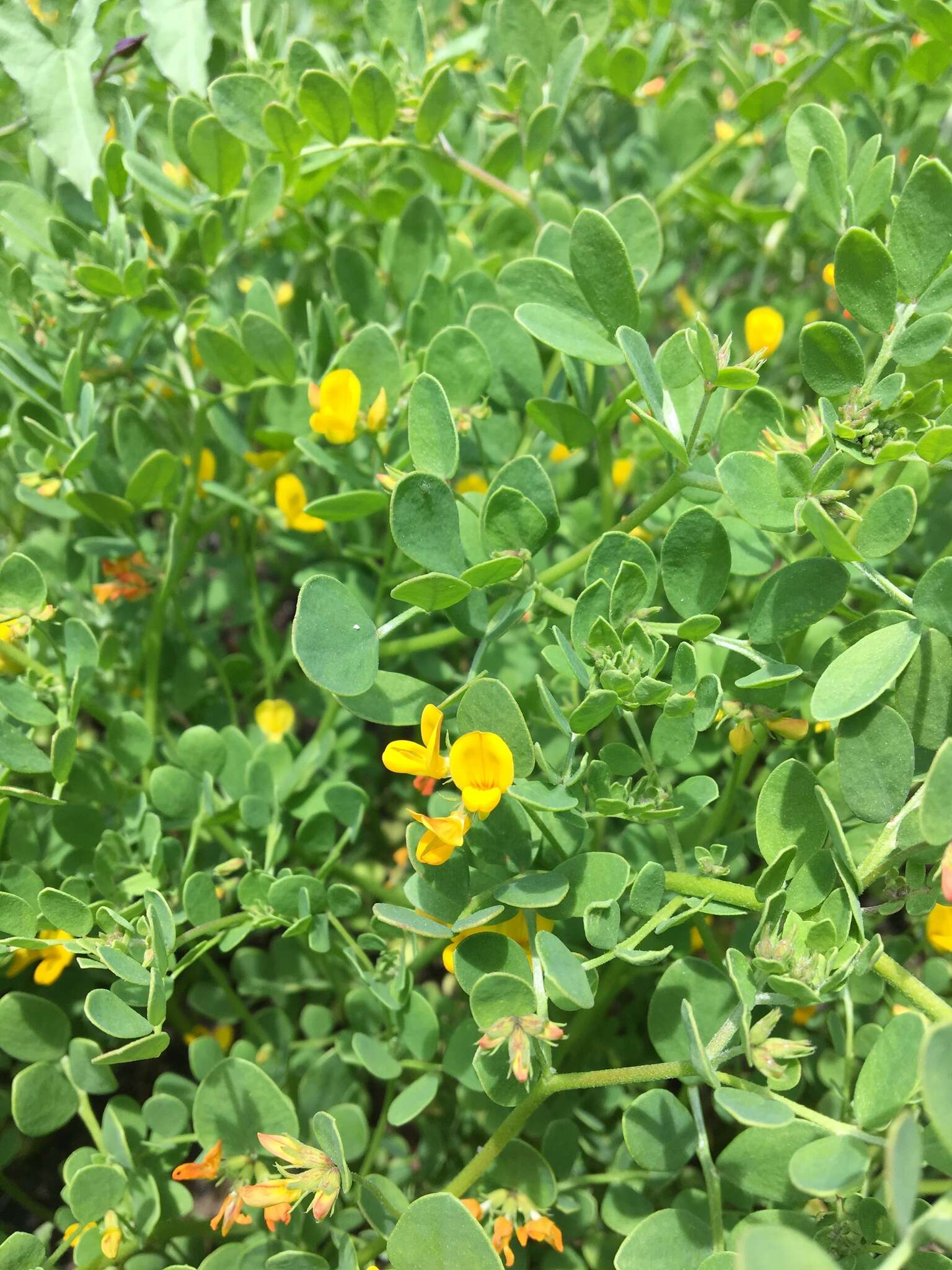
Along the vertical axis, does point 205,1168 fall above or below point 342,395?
below

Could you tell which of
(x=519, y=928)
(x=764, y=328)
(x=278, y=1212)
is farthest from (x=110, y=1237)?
(x=764, y=328)

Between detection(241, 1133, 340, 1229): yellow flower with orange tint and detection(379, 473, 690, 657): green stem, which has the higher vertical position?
detection(379, 473, 690, 657): green stem

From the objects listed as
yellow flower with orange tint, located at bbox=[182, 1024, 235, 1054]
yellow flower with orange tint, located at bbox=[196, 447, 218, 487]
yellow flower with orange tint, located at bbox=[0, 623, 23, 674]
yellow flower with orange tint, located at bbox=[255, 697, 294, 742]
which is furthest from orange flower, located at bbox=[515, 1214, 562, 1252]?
yellow flower with orange tint, located at bbox=[196, 447, 218, 487]

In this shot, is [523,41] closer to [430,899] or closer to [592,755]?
[592,755]

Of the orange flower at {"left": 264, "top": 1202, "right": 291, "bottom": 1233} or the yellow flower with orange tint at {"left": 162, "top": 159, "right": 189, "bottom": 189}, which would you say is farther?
the yellow flower with orange tint at {"left": 162, "top": 159, "right": 189, "bottom": 189}

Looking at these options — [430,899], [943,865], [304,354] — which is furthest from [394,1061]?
[304,354]

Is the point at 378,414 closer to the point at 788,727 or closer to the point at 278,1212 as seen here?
the point at 788,727

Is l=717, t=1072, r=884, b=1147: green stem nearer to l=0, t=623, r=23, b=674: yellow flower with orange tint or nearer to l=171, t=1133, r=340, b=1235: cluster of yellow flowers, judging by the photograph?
l=171, t=1133, r=340, b=1235: cluster of yellow flowers
